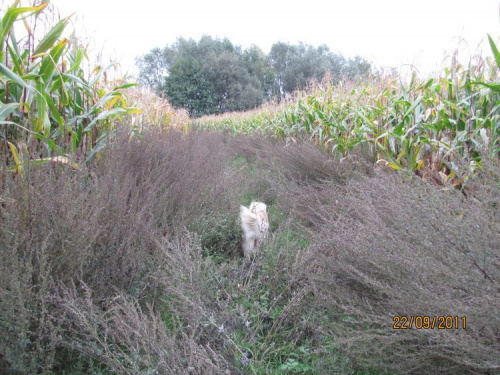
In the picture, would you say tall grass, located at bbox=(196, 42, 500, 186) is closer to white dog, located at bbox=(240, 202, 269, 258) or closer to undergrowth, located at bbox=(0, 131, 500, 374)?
undergrowth, located at bbox=(0, 131, 500, 374)

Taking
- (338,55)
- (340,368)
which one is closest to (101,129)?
(340,368)

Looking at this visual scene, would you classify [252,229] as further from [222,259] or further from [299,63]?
[299,63]

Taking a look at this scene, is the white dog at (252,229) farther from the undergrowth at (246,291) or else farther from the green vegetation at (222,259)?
the undergrowth at (246,291)

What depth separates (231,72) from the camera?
33125mm

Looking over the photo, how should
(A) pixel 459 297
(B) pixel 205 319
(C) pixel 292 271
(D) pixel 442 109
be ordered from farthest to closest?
1. (D) pixel 442 109
2. (C) pixel 292 271
3. (B) pixel 205 319
4. (A) pixel 459 297

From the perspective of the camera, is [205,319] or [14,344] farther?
[205,319]

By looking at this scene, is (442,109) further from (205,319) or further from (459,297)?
(205,319)

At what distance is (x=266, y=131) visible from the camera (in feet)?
29.8

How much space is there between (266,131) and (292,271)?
7.30 m

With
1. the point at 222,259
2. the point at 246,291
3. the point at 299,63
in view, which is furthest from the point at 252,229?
the point at 299,63
